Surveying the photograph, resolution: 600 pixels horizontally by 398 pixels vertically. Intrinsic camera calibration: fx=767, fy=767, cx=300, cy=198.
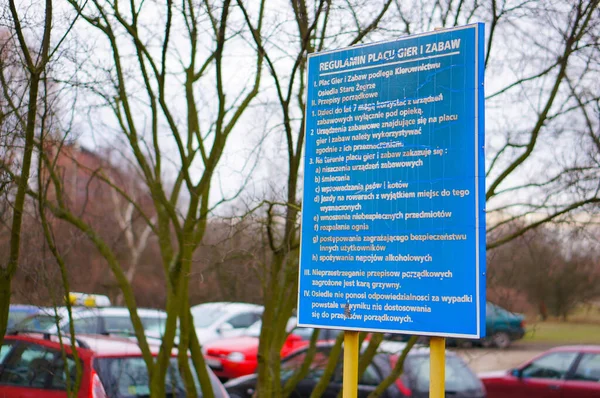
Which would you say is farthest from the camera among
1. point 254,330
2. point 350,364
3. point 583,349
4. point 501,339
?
point 254,330

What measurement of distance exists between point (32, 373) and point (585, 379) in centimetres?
785

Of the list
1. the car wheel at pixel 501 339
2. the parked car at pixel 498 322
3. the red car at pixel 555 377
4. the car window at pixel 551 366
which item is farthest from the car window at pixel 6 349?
the car window at pixel 551 366

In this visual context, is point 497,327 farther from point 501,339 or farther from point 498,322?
point 498,322

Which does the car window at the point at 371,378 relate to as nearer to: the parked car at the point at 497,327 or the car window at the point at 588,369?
the parked car at the point at 497,327

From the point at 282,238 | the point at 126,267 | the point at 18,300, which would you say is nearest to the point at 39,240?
the point at 18,300

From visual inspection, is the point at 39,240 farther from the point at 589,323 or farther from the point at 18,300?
the point at 589,323

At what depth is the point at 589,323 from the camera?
23359 millimetres

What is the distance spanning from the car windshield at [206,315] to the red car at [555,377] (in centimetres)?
769

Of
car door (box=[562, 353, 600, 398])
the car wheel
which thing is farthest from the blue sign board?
car door (box=[562, 353, 600, 398])

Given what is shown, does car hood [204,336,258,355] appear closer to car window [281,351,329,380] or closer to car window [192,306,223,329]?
car window [192,306,223,329]

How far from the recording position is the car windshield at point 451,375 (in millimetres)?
9703

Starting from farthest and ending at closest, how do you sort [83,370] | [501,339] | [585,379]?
[585,379] → [501,339] → [83,370]

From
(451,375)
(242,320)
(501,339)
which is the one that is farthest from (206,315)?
(501,339)

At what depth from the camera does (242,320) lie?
1850cm
